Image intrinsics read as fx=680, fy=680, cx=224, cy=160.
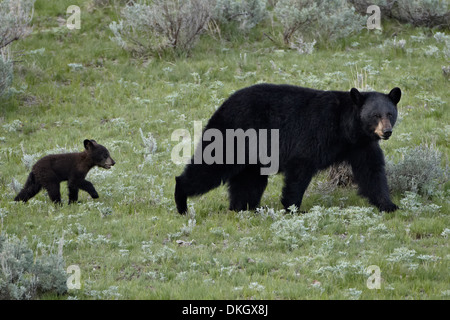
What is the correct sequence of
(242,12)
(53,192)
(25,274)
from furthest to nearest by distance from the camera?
1. (242,12)
2. (53,192)
3. (25,274)

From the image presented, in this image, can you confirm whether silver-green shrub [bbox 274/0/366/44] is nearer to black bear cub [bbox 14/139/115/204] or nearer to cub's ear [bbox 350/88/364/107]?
cub's ear [bbox 350/88/364/107]

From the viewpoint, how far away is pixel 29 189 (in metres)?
8.66

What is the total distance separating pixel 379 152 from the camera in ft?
25.8

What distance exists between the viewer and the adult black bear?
770cm

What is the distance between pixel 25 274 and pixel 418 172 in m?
4.93

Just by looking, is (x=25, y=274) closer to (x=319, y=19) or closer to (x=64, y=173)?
(x=64, y=173)

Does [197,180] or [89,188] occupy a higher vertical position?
[197,180]

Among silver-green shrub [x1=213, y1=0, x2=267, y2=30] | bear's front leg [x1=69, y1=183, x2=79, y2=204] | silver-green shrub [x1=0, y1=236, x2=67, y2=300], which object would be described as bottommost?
silver-green shrub [x1=0, y1=236, x2=67, y2=300]

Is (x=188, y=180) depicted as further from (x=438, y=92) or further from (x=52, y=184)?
(x=438, y=92)

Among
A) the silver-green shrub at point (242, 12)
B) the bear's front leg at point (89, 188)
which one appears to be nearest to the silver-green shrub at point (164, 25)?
the silver-green shrub at point (242, 12)

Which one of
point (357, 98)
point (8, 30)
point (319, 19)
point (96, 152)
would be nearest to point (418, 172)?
point (357, 98)

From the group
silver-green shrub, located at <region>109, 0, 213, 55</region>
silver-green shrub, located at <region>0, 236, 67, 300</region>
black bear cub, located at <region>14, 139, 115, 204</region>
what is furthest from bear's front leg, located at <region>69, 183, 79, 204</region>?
silver-green shrub, located at <region>109, 0, 213, 55</region>

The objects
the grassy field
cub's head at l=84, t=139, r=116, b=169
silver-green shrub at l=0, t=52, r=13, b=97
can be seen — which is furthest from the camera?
silver-green shrub at l=0, t=52, r=13, b=97

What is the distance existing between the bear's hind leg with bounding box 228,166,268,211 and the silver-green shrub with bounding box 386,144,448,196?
1.71m
